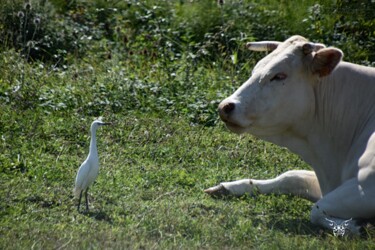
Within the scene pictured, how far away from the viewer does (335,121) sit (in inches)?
309

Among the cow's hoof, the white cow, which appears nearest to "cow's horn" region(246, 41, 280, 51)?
the white cow

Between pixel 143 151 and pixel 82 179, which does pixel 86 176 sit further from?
pixel 143 151

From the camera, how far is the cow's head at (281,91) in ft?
25.0

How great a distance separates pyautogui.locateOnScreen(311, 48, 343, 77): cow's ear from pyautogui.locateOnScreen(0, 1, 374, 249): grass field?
114cm

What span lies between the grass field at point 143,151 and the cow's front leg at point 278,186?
90 mm

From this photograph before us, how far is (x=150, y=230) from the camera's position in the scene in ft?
23.5

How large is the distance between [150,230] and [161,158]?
2242 mm

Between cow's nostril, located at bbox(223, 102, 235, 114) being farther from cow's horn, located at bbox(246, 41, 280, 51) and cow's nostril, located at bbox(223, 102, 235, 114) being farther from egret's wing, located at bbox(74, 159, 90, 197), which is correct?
egret's wing, located at bbox(74, 159, 90, 197)

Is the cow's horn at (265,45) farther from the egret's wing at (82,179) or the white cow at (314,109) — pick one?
the egret's wing at (82,179)

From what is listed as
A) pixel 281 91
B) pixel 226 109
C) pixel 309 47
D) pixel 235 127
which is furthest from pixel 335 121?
pixel 226 109

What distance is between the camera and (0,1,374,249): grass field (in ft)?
23.5

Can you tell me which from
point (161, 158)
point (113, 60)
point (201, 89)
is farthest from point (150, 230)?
point (113, 60)

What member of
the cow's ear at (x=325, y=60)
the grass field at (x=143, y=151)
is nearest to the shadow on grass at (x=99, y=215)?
the grass field at (x=143, y=151)

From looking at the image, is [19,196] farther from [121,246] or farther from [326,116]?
[326,116]
